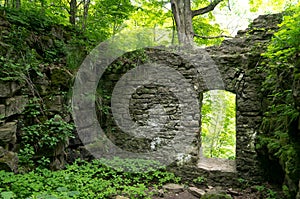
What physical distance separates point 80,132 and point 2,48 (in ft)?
6.77

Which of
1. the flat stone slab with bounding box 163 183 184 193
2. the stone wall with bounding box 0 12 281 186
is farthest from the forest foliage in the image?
the stone wall with bounding box 0 12 281 186

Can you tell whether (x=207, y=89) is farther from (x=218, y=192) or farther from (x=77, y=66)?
(x=77, y=66)

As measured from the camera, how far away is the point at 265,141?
12.2 feet

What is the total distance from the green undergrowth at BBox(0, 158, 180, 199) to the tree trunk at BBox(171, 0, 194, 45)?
429 centimetres

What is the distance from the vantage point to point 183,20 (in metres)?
7.73

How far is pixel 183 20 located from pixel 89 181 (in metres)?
5.91

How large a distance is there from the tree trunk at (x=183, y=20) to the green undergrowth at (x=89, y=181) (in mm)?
4288

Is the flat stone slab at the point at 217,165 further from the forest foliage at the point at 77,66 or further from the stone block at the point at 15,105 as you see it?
the stone block at the point at 15,105

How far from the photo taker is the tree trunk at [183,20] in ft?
25.0

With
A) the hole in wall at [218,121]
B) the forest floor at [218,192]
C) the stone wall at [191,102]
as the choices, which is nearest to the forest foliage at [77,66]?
the stone wall at [191,102]

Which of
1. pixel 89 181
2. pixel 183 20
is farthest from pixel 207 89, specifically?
pixel 183 20

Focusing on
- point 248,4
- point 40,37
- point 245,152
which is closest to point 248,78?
point 245,152

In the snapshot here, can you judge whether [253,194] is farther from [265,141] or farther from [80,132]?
[80,132]

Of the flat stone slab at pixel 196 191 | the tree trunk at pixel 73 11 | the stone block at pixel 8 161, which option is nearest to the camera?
the stone block at pixel 8 161
